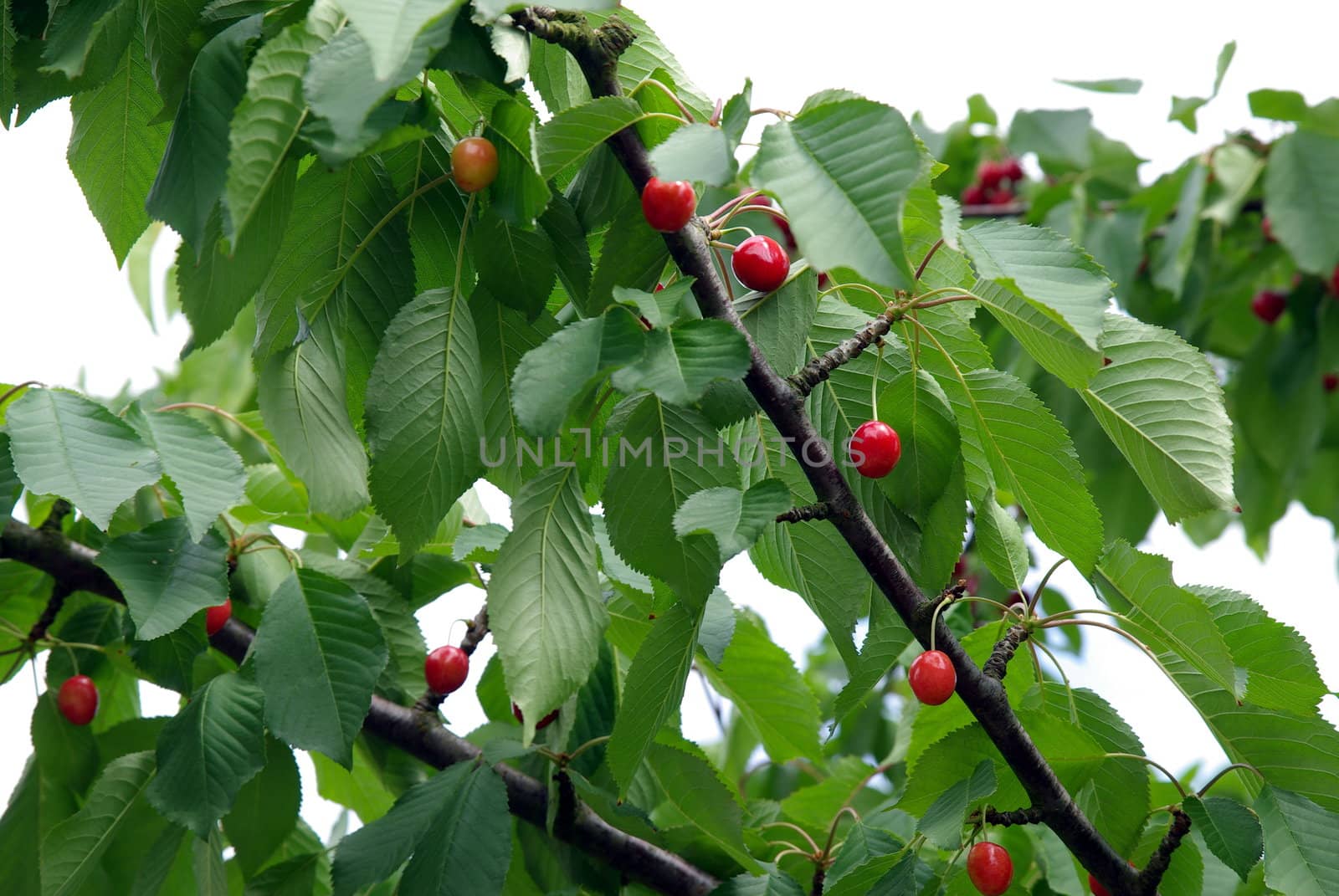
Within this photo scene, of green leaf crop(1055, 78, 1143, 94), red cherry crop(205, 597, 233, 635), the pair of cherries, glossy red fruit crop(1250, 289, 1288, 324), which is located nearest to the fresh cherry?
the pair of cherries

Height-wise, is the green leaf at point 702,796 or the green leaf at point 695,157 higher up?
the green leaf at point 695,157

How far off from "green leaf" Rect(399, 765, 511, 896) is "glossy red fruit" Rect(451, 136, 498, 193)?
0.60 m

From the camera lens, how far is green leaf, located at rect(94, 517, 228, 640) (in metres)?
1.19

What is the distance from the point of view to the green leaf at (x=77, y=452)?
1.07 metres

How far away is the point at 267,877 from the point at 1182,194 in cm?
263

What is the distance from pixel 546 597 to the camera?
0.98 metres

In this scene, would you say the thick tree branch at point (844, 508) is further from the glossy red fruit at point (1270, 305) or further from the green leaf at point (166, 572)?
the glossy red fruit at point (1270, 305)

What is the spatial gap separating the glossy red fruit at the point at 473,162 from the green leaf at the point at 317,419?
0.66 ft

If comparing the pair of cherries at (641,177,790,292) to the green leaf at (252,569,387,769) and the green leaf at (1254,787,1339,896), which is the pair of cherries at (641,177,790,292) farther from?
the green leaf at (1254,787,1339,896)

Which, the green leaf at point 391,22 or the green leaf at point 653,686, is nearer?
the green leaf at point 391,22

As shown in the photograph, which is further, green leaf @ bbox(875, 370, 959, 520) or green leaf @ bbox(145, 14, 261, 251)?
green leaf @ bbox(875, 370, 959, 520)

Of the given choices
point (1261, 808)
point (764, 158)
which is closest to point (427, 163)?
point (764, 158)

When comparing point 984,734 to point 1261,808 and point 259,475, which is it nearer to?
point 1261,808

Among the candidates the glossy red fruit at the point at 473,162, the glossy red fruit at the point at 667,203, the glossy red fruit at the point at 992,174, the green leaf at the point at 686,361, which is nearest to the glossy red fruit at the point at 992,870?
the green leaf at the point at 686,361
